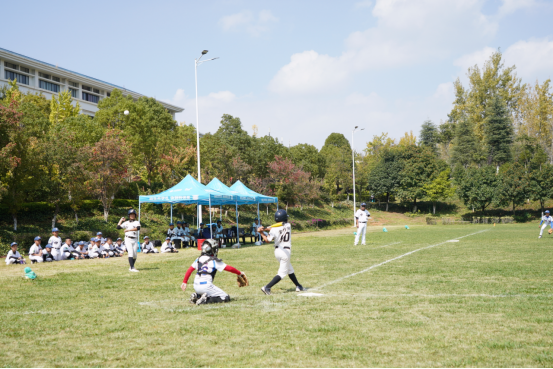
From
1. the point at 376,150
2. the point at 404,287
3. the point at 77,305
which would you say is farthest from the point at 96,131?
the point at 376,150

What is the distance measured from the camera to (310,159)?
213ft

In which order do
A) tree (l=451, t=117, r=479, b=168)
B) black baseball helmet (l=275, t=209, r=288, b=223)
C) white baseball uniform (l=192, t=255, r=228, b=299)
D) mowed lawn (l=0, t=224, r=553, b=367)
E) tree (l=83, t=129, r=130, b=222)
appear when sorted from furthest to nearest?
tree (l=451, t=117, r=479, b=168) → tree (l=83, t=129, r=130, b=222) → black baseball helmet (l=275, t=209, r=288, b=223) → white baseball uniform (l=192, t=255, r=228, b=299) → mowed lawn (l=0, t=224, r=553, b=367)

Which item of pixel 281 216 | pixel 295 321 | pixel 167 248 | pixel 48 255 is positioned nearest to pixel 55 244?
pixel 48 255

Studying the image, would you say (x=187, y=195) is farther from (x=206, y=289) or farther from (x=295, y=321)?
(x=295, y=321)

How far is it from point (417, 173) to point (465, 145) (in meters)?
10.7

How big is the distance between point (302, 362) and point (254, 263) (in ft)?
34.5

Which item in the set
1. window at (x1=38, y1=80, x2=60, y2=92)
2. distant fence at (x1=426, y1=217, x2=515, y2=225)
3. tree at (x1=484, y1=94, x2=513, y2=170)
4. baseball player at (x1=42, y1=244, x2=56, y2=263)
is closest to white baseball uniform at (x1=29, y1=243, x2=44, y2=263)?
baseball player at (x1=42, y1=244, x2=56, y2=263)

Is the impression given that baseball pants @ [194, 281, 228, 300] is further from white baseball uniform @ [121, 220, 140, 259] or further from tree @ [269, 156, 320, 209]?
tree @ [269, 156, 320, 209]

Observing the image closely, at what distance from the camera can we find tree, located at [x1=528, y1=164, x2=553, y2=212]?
50312 millimetres

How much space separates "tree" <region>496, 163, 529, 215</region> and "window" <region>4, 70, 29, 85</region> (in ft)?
198

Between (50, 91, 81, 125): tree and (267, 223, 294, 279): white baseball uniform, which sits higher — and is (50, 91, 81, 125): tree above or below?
above

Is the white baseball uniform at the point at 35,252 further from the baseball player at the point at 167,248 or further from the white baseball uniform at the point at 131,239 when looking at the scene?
the white baseball uniform at the point at 131,239

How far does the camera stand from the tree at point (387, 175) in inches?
2557

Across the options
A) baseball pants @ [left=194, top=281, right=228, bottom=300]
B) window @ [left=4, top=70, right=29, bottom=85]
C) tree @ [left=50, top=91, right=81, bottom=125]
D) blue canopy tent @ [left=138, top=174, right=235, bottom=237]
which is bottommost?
baseball pants @ [left=194, top=281, right=228, bottom=300]
